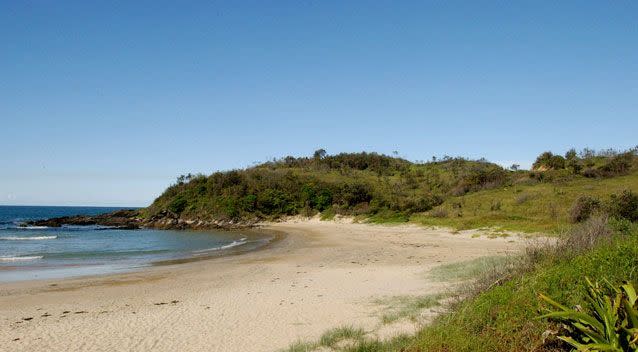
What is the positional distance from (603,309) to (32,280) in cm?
1850

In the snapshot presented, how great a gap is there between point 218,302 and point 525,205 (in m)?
30.8

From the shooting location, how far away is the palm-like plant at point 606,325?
184 inches

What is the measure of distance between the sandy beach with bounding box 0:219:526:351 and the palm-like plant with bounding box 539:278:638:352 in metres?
3.90

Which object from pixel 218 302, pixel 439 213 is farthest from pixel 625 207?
pixel 218 302

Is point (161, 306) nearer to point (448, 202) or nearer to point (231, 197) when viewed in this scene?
A: point (448, 202)

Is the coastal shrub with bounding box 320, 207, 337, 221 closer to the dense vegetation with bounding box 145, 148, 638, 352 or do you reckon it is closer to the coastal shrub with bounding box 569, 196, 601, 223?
the dense vegetation with bounding box 145, 148, 638, 352

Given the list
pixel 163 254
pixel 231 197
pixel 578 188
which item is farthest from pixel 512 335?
pixel 231 197

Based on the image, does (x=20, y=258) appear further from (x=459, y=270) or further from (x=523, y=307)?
(x=523, y=307)

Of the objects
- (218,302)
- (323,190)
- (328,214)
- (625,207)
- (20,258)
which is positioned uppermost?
(323,190)

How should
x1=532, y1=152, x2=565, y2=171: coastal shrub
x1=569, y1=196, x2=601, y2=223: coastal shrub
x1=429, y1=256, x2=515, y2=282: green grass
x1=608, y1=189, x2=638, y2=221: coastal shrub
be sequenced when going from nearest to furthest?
x1=429, y1=256, x2=515, y2=282: green grass < x1=608, y1=189, x2=638, y2=221: coastal shrub < x1=569, y1=196, x2=601, y2=223: coastal shrub < x1=532, y1=152, x2=565, y2=171: coastal shrub

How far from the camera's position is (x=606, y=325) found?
4.86 m

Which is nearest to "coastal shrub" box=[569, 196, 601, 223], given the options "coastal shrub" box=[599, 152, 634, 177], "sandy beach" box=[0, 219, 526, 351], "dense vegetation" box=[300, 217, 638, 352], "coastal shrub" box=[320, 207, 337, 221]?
"sandy beach" box=[0, 219, 526, 351]

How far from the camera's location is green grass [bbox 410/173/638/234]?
1206 inches

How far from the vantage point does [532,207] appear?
3575 centimetres
